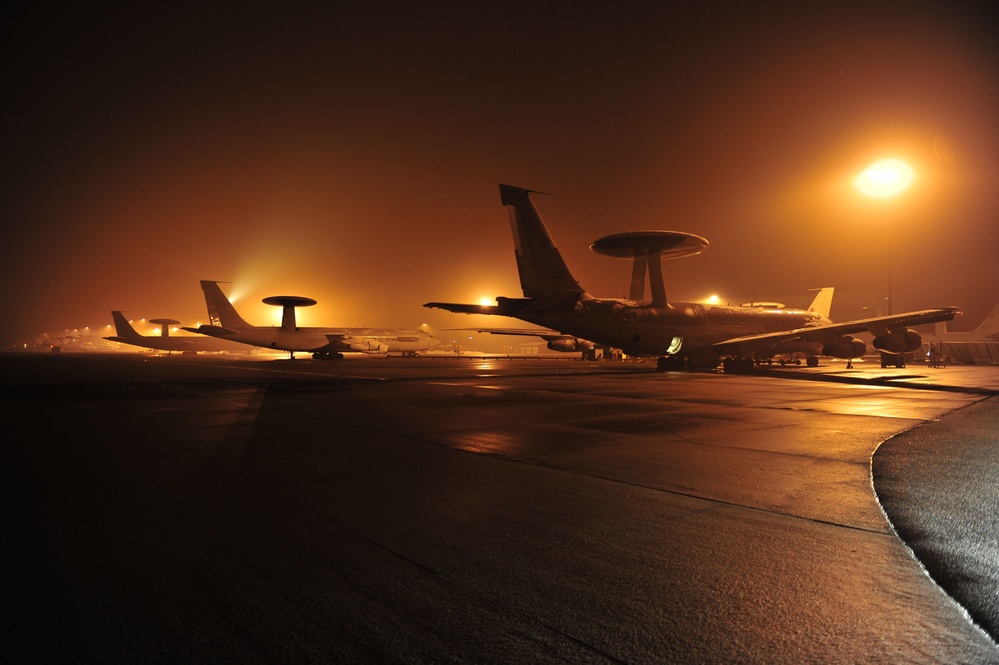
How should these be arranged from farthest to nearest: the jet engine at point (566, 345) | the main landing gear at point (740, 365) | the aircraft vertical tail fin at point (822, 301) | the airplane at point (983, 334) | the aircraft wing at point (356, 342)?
the aircraft wing at point (356, 342) → the airplane at point (983, 334) → the jet engine at point (566, 345) → the aircraft vertical tail fin at point (822, 301) → the main landing gear at point (740, 365)

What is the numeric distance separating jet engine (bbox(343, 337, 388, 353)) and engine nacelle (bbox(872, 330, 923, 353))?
45.4 metres

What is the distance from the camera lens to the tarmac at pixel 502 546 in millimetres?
2670

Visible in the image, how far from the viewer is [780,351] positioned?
106ft

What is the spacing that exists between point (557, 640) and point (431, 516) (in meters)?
2.24

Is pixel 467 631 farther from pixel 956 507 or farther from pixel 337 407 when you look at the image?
pixel 337 407

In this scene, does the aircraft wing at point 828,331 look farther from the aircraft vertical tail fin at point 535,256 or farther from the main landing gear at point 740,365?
the aircraft vertical tail fin at point 535,256

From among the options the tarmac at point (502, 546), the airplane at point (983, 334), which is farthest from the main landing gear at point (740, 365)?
the airplane at point (983, 334)

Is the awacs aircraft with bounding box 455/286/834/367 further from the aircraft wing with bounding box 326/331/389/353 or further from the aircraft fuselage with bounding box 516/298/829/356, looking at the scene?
the aircraft wing with bounding box 326/331/389/353

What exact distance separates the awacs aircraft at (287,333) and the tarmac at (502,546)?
140ft

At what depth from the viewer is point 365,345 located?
61688 mm

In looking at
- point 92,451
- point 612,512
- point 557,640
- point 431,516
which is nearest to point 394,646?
point 557,640

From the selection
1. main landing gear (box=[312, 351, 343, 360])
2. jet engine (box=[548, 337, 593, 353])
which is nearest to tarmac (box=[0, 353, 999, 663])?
jet engine (box=[548, 337, 593, 353])

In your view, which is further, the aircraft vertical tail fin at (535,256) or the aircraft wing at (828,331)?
the aircraft wing at (828,331)

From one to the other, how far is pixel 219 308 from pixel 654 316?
124ft
